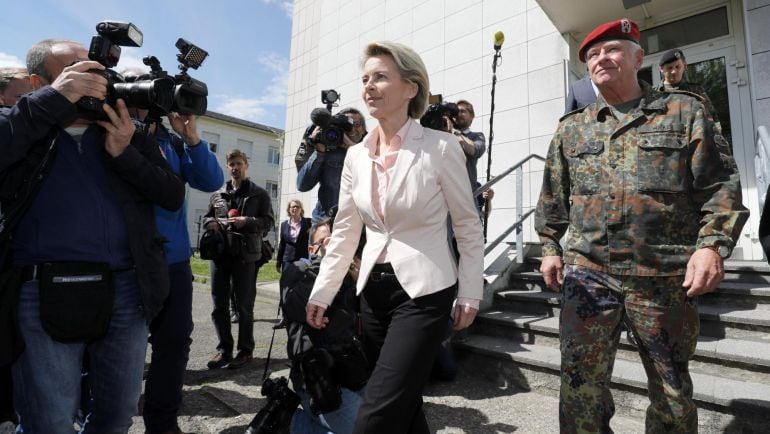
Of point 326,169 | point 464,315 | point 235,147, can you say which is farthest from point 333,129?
point 235,147

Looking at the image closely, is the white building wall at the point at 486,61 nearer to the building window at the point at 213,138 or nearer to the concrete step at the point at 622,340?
the concrete step at the point at 622,340

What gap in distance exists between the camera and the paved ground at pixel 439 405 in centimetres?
269

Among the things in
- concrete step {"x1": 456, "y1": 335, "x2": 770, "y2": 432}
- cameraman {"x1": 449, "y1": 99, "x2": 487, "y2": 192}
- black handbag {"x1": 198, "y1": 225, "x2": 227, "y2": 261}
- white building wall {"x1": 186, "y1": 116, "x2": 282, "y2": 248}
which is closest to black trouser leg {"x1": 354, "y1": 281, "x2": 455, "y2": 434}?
concrete step {"x1": 456, "y1": 335, "x2": 770, "y2": 432}

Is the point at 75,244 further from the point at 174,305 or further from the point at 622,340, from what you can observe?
the point at 622,340

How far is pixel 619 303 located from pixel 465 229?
2.45 ft

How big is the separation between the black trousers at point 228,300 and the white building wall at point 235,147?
3069 centimetres

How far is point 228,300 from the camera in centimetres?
400

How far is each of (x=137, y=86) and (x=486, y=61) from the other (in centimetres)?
652

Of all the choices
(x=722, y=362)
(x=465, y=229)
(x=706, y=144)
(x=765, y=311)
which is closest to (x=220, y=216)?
(x=465, y=229)

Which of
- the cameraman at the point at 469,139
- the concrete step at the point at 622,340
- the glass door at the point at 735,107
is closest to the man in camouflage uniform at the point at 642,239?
the concrete step at the point at 622,340

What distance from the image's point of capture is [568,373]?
1844 millimetres

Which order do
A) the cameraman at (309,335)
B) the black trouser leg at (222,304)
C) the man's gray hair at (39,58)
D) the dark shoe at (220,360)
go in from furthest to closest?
the black trouser leg at (222,304) → the dark shoe at (220,360) → the cameraman at (309,335) → the man's gray hair at (39,58)

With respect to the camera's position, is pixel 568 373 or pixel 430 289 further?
pixel 568 373

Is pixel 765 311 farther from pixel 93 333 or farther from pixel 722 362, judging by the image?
pixel 93 333
